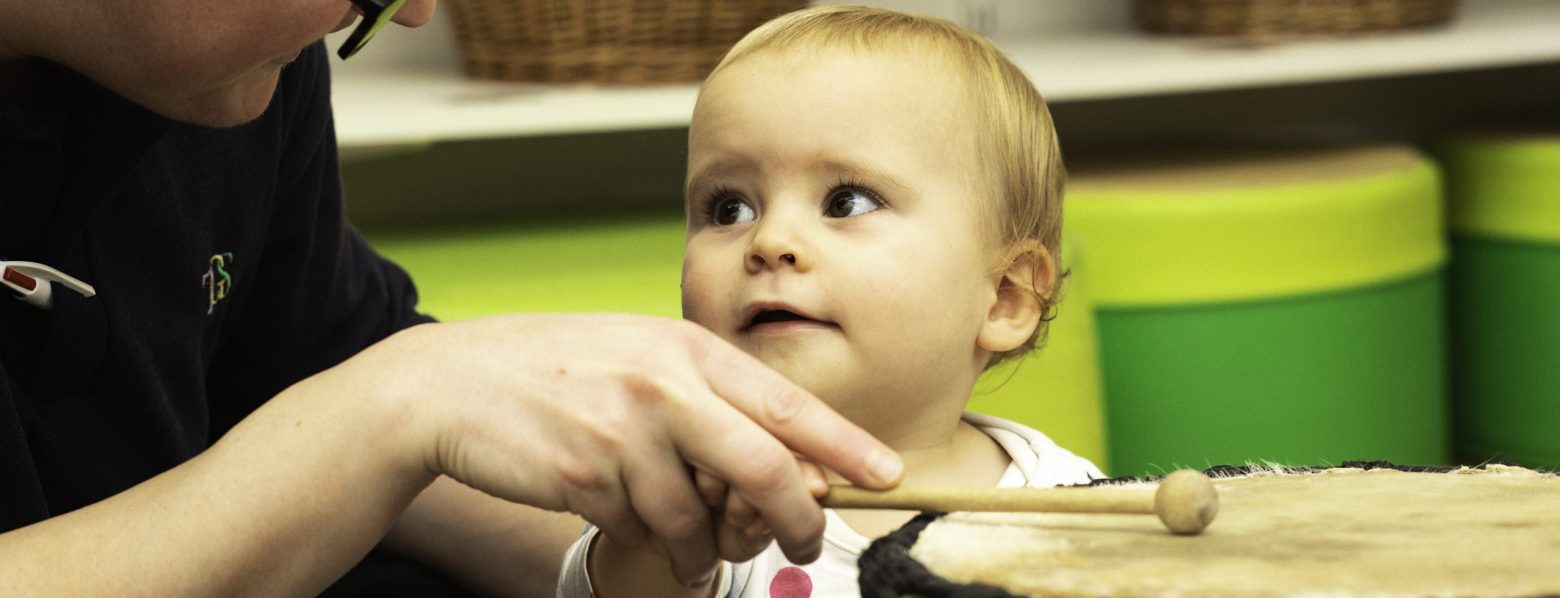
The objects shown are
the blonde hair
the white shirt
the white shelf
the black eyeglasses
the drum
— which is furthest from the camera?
the white shelf

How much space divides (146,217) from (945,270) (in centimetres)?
47

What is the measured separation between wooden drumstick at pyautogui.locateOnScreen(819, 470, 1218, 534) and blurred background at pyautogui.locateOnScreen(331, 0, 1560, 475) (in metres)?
0.89

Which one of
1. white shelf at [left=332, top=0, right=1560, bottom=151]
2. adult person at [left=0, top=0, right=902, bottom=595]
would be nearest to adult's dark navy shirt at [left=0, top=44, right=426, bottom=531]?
adult person at [left=0, top=0, right=902, bottom=595]

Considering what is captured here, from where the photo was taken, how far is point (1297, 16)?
2.15 m

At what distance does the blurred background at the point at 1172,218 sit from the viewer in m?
1.77

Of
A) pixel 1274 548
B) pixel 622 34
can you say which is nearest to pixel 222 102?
pixel 1274 548

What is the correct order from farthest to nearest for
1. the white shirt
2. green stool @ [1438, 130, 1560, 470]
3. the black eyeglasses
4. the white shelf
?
green stool @ [1438, 130, 1560, 470]
the white shelf
the white shirt
the black eyeglasses

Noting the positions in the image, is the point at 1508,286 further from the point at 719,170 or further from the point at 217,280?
the point at 217,280

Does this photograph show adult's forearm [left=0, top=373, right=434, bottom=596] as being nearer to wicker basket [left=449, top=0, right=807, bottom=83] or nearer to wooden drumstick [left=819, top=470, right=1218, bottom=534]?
wooden drumstick [left=819, top=470, right=1218, bottom=534]

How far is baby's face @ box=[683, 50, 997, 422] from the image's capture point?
0.92 metres

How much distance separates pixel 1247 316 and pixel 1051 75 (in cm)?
37

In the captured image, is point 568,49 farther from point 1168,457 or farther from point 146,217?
point 146,217

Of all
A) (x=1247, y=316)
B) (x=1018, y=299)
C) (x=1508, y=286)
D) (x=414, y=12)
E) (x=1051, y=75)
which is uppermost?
(x=414, y=12)

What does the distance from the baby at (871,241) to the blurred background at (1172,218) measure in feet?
Answer: 1.73
